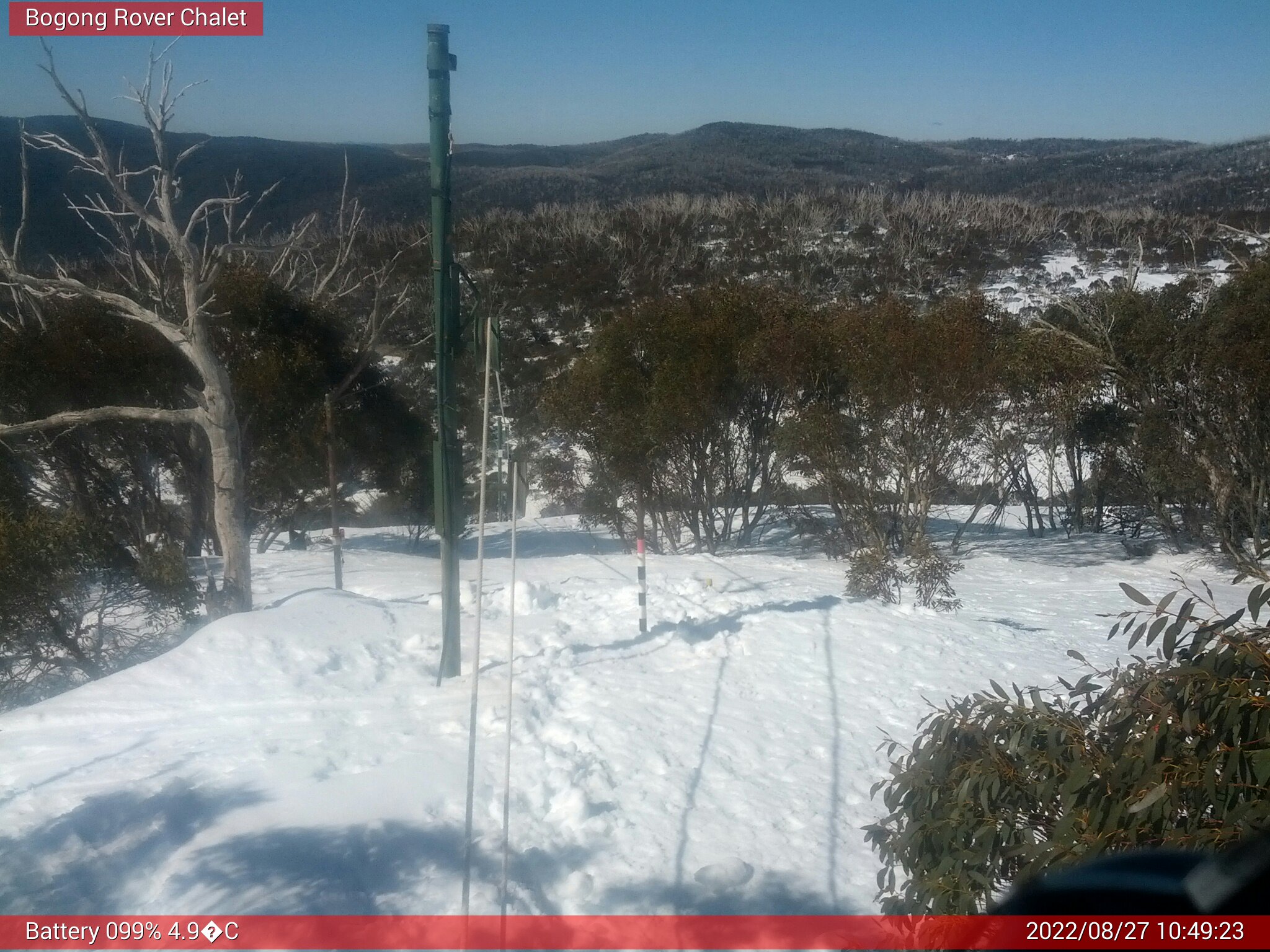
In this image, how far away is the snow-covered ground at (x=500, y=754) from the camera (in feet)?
12.3

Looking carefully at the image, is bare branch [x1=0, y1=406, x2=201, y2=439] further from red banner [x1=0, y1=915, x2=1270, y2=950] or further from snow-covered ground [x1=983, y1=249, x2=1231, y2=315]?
snow-covered ground [x1=983, y1=249, x2=1231, y2=315]

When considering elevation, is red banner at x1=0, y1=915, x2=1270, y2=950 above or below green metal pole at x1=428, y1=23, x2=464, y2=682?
below

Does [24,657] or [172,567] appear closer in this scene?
[24,657]

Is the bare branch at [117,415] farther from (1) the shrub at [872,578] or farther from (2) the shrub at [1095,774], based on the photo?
(2) the shrub at [1095,774]

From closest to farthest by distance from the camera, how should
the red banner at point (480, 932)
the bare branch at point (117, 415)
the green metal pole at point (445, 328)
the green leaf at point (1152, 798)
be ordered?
the green leaf at point (1152, 798) < the red banner at point (480, 932) < the green metal pole at point (445, 328) < the bare branch at point (117, 415)

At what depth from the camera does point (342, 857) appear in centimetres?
381

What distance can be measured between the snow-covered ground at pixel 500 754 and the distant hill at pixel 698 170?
19188 mm

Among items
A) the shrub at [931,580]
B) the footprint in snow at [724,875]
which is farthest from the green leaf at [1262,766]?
the shrub at [931,580]

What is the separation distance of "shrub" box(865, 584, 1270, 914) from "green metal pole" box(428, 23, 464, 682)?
418cm

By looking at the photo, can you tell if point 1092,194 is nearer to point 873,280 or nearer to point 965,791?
point 873,280

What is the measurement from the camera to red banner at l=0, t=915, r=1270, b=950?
319cm

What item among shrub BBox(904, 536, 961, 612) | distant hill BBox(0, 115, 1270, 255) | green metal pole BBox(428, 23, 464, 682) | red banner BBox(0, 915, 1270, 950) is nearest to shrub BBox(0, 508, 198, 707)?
green metal pole BBox(428, 23, 464, 682)

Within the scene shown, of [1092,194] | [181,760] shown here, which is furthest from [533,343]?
[1092,194]

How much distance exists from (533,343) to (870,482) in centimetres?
2000
